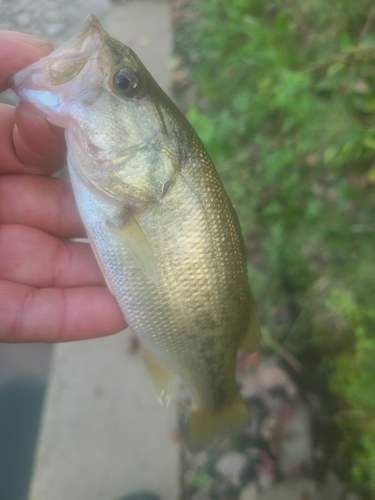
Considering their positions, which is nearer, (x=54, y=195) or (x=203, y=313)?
(x=203, y=313)

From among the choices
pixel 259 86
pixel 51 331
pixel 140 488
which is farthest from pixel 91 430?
pixel 259 86

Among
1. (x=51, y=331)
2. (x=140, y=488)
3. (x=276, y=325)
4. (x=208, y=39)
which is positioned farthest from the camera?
(x=208, y=39)

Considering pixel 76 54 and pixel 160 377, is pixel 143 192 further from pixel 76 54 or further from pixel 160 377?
pixel 160 377

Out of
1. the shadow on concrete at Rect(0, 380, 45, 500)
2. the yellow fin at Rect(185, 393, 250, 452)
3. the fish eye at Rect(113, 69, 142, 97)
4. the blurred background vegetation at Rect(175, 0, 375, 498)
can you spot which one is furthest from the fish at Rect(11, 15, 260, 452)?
the shadow on concrete at Rect(0, 380, 45, 500)

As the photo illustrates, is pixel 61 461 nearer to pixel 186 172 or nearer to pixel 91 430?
pixel 91 430

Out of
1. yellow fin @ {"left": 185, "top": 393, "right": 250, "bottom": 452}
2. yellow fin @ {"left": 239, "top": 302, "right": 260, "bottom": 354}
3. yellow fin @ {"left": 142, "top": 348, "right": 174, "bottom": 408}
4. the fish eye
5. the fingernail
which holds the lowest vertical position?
yellow fin @ {"left": 185, "top": 393, "right": 250, "bottom": 452}

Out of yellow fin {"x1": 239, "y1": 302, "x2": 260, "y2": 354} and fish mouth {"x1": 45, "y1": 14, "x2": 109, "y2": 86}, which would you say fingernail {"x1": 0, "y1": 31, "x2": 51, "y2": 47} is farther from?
yellow fin {"x1": 239, "y1": 302, "x2": 260, "y2": 354}

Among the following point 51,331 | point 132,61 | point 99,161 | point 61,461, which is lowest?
point 61,461

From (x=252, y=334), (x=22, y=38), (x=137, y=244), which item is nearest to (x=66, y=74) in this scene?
(x=22, y=38)
